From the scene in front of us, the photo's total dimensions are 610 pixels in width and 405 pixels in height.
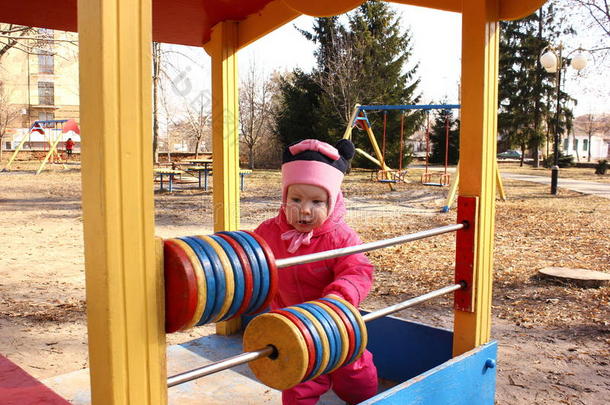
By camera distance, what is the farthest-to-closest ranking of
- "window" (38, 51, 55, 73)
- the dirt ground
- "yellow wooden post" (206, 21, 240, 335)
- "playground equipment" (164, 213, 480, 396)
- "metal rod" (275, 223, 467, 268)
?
"window" (38, 51, 55, 73)
the dirt ground
"yellow wooden post" (206, 21, 240, 335)
"metal rod" (275, 223, 467, 268)
"playground equipment" (164, 213, 480, 396)

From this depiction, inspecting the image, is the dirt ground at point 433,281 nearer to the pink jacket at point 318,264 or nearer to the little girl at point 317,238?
the little girl at point 317,238

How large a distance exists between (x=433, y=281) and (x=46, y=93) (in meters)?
53.0

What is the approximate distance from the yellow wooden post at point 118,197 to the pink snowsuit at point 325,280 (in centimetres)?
122

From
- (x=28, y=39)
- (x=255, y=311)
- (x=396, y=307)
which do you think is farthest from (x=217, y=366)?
(x=28, y=39)

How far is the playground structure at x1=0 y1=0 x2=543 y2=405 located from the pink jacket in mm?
527

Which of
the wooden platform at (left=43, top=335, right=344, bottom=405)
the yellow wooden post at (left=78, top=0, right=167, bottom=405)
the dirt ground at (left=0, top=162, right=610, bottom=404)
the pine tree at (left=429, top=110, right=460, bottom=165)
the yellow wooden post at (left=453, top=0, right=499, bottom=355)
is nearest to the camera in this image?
the yellow wooden post at (left=78, top=0, right=167, bottom=405)

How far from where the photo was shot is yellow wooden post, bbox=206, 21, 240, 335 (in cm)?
357

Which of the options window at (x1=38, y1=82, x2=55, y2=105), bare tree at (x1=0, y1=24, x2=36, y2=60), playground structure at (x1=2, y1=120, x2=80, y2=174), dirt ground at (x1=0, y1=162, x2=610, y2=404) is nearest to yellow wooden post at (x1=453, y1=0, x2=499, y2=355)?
dirt ground at (x1=0, y1=162, x2=610, y2=404)

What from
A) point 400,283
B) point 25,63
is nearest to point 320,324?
point 400,283

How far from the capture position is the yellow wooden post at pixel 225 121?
3.57 m

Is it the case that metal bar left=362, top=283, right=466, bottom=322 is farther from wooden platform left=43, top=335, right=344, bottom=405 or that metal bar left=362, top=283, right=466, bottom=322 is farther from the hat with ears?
wooden platform left=43, top=335, right=344, bottom=405

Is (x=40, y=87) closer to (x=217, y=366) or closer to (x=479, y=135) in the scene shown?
(x=479, y=135)

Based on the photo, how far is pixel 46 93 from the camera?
51719 mm

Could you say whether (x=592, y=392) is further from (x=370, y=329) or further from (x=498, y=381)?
(x=370, y=329)
